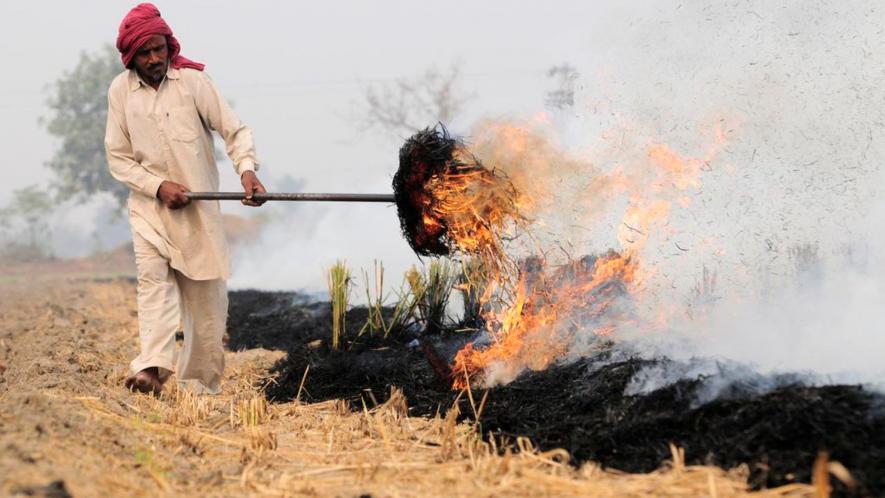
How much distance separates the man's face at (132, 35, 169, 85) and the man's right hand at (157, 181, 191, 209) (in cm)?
70

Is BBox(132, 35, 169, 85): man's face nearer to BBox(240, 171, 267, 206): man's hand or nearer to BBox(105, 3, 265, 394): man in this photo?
BBox(105, 3, 265, 394): man

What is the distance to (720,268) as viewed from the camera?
22.0 feet

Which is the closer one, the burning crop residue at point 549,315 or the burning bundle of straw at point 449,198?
the burning bundle of straw at point 449,198

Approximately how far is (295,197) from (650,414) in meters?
2.56

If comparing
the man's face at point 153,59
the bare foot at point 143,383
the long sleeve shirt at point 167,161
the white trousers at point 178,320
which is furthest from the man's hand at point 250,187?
the bare foot at point 143,383

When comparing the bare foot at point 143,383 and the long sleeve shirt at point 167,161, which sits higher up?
the long sleeve shirt at point 167,161

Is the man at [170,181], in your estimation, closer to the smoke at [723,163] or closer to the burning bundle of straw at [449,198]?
the burning bundle of straw at [449,198]

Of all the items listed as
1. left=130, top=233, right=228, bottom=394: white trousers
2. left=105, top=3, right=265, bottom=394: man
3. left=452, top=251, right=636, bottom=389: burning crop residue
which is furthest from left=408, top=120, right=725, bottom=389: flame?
left=130, top=233, right=228, bottom=394: white trousers

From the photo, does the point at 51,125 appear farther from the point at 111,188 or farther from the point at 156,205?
the point at 156,205

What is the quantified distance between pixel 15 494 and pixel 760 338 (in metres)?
3.81

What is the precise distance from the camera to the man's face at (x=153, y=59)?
5512 millimetres

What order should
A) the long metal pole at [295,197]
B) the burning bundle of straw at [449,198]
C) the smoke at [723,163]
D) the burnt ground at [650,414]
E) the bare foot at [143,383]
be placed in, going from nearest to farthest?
the burnt ground at [650,414] → the burning bundle of straw at [449,198] → the long metal pole at [295,197] → the smoke at [723,163] → the bare foot at [143,383]

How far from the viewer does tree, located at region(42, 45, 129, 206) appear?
3922 cm

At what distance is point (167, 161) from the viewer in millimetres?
5621
